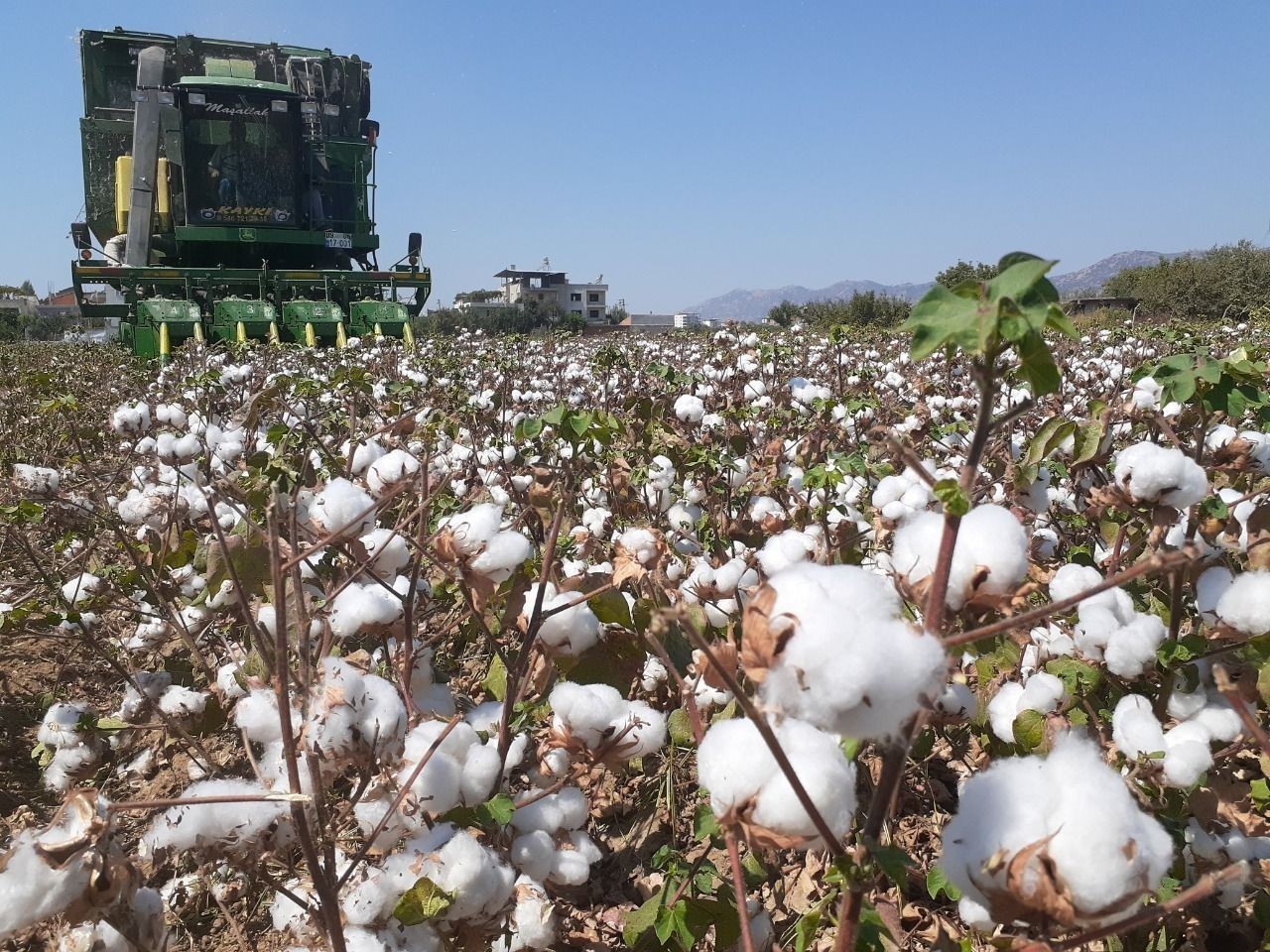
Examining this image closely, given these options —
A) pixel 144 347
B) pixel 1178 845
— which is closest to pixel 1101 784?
pixel 1178 845

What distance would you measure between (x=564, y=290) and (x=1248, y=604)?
93710 millimetres

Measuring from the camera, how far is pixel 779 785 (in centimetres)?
90

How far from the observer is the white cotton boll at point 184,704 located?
2.37 metres

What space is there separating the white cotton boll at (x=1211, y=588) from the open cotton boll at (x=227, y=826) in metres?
1.48

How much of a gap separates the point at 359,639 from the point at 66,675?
1867 mm

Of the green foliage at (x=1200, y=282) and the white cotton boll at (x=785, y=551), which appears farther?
the green foliage at (x=1200, y=282)

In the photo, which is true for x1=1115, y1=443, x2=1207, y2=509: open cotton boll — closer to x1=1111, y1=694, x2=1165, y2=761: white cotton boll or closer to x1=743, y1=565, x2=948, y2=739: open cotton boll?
x1=1111, y1=694, x2=1165, y2=761: white cotton boll

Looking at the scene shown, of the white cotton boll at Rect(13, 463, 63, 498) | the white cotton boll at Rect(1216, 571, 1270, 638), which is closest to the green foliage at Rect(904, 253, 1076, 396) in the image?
the white cotton boll at Rect(1216, 571, 1270, 638)

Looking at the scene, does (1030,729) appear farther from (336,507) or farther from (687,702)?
(336,507)

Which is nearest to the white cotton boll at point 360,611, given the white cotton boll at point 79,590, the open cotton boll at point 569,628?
the open cotton boll at point 569,628

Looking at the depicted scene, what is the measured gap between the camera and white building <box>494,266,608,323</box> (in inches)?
3474

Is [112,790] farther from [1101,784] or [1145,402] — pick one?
[1145,402]

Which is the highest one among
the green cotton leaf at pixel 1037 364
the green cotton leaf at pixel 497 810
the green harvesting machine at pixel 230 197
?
the green harvesting machine at pixel 230 197

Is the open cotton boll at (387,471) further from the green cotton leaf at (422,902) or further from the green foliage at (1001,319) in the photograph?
the green foliage at (1001,319)
